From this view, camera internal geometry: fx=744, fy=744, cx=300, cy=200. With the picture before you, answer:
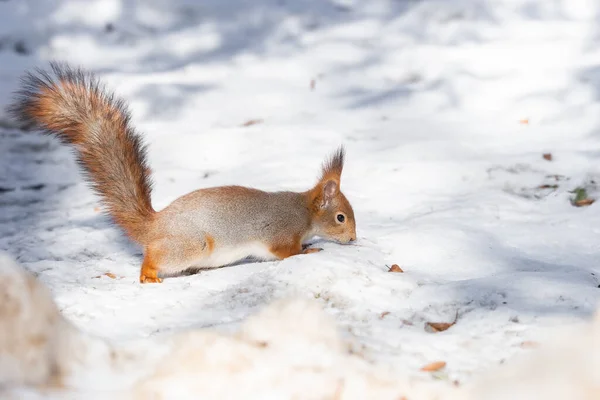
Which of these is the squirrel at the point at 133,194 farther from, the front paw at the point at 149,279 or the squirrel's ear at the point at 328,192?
the squirrel's ear at the point at 328,192

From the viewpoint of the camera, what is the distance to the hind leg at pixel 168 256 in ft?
9.65

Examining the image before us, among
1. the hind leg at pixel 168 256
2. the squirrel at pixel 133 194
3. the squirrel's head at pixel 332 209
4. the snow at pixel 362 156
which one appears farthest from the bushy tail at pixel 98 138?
the squirrel's head at pixel 332 209

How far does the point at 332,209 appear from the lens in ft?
11.4

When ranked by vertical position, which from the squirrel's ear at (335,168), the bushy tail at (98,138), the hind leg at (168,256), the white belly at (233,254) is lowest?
the white belly at (233,254)

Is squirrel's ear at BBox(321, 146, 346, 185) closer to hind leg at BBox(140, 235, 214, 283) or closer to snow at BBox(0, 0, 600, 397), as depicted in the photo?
snow at BBox(0, 0, 600, 397)

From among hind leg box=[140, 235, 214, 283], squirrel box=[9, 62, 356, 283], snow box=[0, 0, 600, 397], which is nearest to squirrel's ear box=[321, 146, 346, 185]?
snow box=[0, 0, 600, 397]

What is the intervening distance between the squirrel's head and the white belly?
336 millimetres

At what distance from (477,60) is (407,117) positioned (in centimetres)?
108

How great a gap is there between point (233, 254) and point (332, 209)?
0.57m

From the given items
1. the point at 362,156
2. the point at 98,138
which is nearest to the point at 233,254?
the point at 98,138

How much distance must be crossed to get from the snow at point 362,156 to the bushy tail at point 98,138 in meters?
0.27

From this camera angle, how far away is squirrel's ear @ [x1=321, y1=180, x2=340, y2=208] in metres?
3.49

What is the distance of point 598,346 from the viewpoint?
1.35 m

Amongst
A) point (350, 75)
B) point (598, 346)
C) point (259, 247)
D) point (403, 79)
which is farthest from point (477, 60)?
point (598, 346)
